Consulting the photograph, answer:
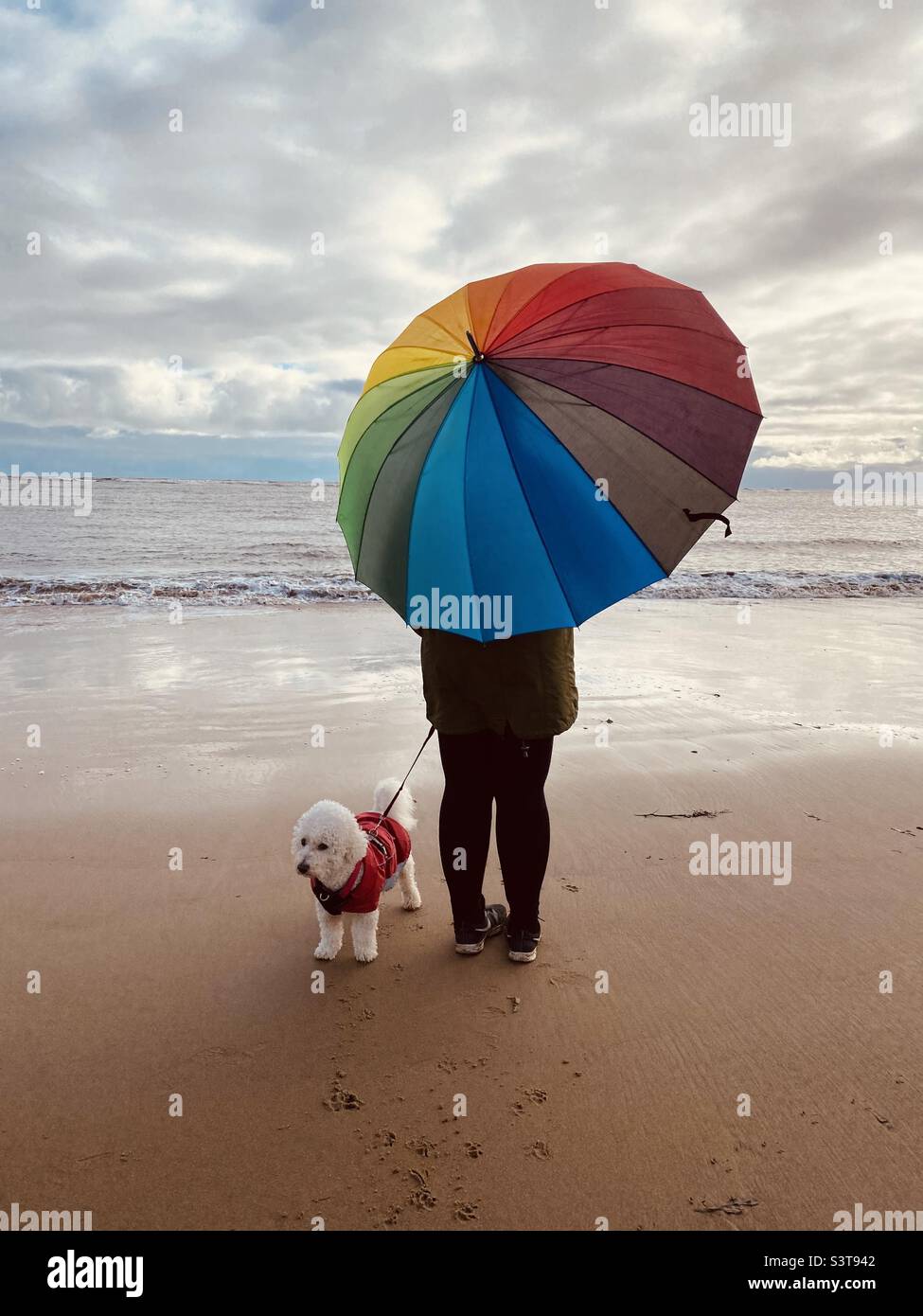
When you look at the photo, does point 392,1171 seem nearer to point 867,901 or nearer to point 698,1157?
point 698,1157

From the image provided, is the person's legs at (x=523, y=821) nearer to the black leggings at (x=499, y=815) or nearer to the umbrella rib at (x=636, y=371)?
the black leggings at (x=499, y=815)

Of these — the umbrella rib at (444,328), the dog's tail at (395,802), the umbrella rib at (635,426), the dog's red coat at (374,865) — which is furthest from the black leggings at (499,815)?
the umbrella rib at (444,328)

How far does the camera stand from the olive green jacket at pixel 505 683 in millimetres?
3217

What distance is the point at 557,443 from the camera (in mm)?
2875

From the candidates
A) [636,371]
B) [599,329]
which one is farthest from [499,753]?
[599,329]

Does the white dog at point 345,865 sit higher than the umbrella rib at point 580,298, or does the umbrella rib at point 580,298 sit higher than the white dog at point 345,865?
the umbrella rib at point 580,298

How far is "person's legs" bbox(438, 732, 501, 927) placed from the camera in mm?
3453

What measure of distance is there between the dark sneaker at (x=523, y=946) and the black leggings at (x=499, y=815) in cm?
3

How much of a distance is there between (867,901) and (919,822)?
1188 millimetres

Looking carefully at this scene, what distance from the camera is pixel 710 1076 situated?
9.45 feet

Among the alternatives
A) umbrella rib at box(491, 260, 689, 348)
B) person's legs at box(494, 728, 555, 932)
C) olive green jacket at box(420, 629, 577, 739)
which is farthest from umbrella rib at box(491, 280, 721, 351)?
person's legs at box(494, 728, 555, 932)

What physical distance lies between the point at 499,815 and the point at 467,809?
0.47 feet

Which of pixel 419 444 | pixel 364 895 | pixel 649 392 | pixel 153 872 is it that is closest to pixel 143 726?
pixel 153 872

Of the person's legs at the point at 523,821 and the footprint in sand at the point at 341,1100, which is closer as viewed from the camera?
the footprint in sand at the point at 341,1100
